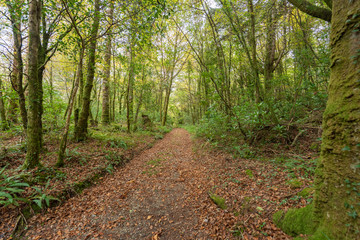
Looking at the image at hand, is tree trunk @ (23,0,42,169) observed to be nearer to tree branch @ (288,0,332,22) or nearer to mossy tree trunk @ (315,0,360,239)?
mossy tree trunk @ (315,0,360,239)

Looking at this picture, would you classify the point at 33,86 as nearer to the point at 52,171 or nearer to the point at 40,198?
the point at 52,171

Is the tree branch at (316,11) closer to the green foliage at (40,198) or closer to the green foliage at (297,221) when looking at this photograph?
the green foliage at (297,221)

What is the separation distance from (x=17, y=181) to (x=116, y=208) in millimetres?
2525

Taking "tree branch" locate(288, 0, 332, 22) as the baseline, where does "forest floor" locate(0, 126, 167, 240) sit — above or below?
below

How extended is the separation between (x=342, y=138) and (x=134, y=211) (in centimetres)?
412

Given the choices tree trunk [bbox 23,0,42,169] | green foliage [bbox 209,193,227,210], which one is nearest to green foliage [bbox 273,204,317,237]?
green foliage [bbox 209,193,227,210]

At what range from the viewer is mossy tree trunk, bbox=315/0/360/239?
1.48 m

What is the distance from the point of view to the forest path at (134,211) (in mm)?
2762

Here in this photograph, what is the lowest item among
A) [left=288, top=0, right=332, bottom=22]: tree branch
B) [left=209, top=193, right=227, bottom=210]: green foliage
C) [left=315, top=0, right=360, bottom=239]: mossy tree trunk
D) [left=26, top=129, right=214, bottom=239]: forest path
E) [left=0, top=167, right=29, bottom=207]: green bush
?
[left=26, top=129, right=214, bottom=239]: forest path

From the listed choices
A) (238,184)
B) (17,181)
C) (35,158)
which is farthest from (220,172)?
(35,158)

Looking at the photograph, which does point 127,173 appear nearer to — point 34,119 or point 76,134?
point 34,119

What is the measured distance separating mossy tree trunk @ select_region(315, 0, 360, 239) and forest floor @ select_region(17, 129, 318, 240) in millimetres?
855

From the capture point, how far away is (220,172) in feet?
15.0

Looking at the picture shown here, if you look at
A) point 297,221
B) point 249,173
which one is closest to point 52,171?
point 249,173
